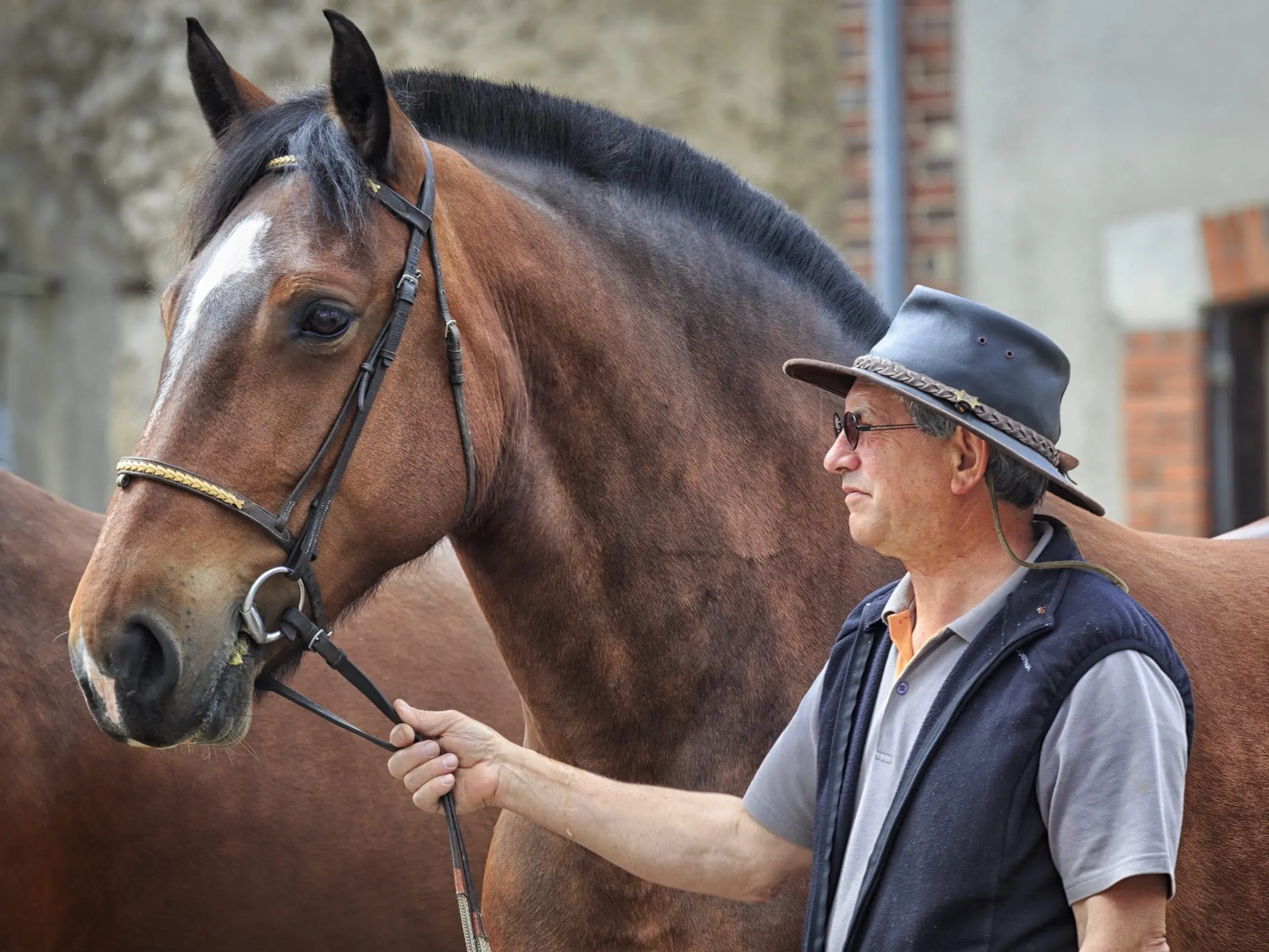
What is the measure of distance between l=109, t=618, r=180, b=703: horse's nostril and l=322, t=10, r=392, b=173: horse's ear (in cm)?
80

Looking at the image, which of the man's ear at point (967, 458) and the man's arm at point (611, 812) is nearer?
the man's ear at point (967, 458)

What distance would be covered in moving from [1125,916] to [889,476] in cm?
64

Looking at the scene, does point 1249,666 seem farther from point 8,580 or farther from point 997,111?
point 997,111

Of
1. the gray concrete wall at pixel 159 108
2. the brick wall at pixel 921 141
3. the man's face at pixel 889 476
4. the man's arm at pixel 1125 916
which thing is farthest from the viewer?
the gray concrete wall at pixel 159 108

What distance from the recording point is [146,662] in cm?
207

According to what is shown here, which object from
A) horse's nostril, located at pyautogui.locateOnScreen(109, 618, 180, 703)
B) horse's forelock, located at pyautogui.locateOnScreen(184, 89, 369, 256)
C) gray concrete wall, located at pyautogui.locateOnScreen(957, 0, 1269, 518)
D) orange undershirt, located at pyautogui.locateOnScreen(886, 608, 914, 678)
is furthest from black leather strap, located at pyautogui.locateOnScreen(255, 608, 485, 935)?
gray concrete wall, located at pyautogui.locateOnScreen(957, 0, 1269, 518)

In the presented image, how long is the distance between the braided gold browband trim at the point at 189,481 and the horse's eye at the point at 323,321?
0.90ft

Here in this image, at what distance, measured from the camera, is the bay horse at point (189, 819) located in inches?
118

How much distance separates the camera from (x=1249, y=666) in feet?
8.93

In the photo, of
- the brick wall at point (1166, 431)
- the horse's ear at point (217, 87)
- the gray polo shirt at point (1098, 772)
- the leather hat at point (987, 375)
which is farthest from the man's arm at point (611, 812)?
the brick wall at point (1166, 431)

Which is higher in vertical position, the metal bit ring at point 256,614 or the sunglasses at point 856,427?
the sunglasses at point 856,427

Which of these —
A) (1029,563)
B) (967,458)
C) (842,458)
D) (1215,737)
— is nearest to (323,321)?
(842,458)

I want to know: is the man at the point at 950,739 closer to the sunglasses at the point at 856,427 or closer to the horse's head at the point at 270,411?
the sunglasses at the point at 856,427

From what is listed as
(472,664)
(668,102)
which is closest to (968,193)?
(668,102)
